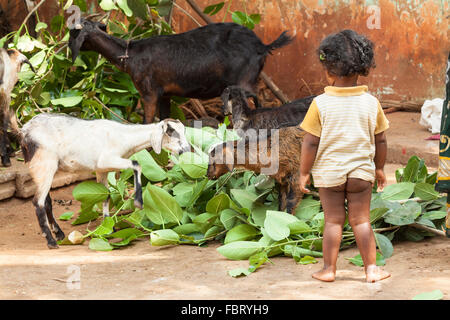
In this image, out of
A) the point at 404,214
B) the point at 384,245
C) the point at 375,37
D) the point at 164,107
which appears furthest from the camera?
the point at 375,37

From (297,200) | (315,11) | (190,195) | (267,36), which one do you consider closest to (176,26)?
(267,36)

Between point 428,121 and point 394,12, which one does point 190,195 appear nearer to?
point 428,121

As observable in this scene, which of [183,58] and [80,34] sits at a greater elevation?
[80,34]

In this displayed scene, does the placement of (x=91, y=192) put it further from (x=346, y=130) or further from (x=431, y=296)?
(x=431, y=296)

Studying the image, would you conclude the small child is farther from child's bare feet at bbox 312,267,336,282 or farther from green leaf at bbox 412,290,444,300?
green leaf at bbox 412,290,444,300

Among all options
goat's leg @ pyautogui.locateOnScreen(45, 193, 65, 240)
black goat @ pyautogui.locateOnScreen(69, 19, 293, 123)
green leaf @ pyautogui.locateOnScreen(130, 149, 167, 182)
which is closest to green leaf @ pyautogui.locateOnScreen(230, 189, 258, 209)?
green leaf @ pyautogui.locateOnScreen(130, 149, 167, 182)

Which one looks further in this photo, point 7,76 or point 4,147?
point 4,147

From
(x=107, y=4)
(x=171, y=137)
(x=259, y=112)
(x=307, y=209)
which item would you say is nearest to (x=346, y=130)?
(x=307, y=209)

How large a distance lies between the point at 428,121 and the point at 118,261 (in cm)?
481

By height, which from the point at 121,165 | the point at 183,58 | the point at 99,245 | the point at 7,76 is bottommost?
the point at 99,245

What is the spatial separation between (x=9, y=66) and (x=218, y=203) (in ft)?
7.95

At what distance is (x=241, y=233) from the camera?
4180 mm

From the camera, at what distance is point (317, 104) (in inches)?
129

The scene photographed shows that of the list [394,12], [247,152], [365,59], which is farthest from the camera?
[394,12]
